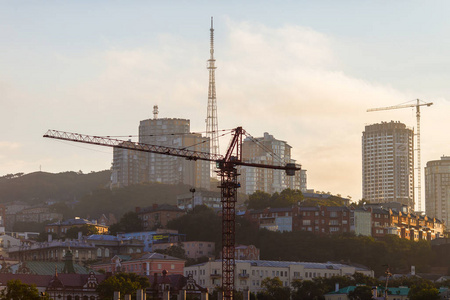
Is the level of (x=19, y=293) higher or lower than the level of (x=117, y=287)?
higher

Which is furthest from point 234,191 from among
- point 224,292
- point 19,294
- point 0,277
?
point 19,294

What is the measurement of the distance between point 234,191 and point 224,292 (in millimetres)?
19459

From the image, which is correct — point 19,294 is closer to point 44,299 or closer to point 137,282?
point 44,299

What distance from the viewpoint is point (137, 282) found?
633 feet

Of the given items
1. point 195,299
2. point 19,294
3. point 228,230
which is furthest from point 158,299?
point 19,294

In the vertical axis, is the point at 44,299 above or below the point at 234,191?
below

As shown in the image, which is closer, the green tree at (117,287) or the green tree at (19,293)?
the green tree at (19,293)

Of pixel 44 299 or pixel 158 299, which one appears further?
pixel 158 299

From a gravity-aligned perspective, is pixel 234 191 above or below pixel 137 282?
above

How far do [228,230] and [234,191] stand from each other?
24.9 ft

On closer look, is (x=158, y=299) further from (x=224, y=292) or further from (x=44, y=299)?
(x=44, y=299)

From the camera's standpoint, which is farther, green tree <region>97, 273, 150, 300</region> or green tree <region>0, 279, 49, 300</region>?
green tree <region>97, 273, 150, 300</region>

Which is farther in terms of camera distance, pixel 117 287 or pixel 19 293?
pixel 117 287

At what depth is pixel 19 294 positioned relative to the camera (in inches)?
5694
